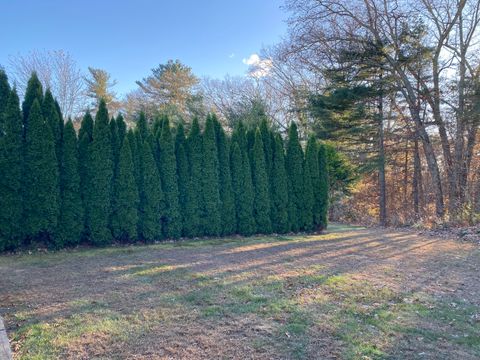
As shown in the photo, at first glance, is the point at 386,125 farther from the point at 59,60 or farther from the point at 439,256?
the point at 59,60

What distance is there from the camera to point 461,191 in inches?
451

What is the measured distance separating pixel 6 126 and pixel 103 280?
3.83 metres

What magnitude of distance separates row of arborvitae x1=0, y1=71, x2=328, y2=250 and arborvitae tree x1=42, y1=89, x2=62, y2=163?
2 cm

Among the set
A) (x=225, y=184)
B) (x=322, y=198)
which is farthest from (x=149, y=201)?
(x=322, y=198)

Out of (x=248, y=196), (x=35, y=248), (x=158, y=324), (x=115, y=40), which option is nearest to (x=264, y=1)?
(x=115, y=40)

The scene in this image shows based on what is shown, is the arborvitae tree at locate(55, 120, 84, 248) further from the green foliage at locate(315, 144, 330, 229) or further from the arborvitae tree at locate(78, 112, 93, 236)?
the green foliage at locate(315, 144, 330, 229)

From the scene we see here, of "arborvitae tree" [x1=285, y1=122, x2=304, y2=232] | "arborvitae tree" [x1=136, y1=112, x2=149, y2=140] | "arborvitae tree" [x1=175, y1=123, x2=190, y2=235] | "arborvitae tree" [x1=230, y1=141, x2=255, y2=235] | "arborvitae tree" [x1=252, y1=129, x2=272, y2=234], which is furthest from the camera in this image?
"arborvitae tree" [x1=285, y1=122, x2=304, y2=232]

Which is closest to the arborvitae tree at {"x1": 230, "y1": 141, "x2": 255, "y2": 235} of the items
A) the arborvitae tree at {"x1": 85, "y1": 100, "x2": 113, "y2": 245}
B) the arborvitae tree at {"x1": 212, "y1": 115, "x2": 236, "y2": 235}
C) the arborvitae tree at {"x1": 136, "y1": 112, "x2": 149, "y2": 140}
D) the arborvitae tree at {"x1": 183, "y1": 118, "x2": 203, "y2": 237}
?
the arborvitae tree at {"x1": 212, "y1": 115, "x2": 236, "y2": 235}

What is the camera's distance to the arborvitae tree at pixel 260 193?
823 cm

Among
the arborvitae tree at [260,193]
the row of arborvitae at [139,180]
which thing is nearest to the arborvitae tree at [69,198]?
the row of arborvitae at [139,180]

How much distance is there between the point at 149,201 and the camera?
6.89 meters

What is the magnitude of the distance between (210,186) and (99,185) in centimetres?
245

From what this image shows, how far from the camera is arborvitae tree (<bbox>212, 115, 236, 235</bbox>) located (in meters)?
7.86

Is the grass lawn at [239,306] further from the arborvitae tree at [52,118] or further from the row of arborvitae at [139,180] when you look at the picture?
the arborvitae tree at [52,118]
